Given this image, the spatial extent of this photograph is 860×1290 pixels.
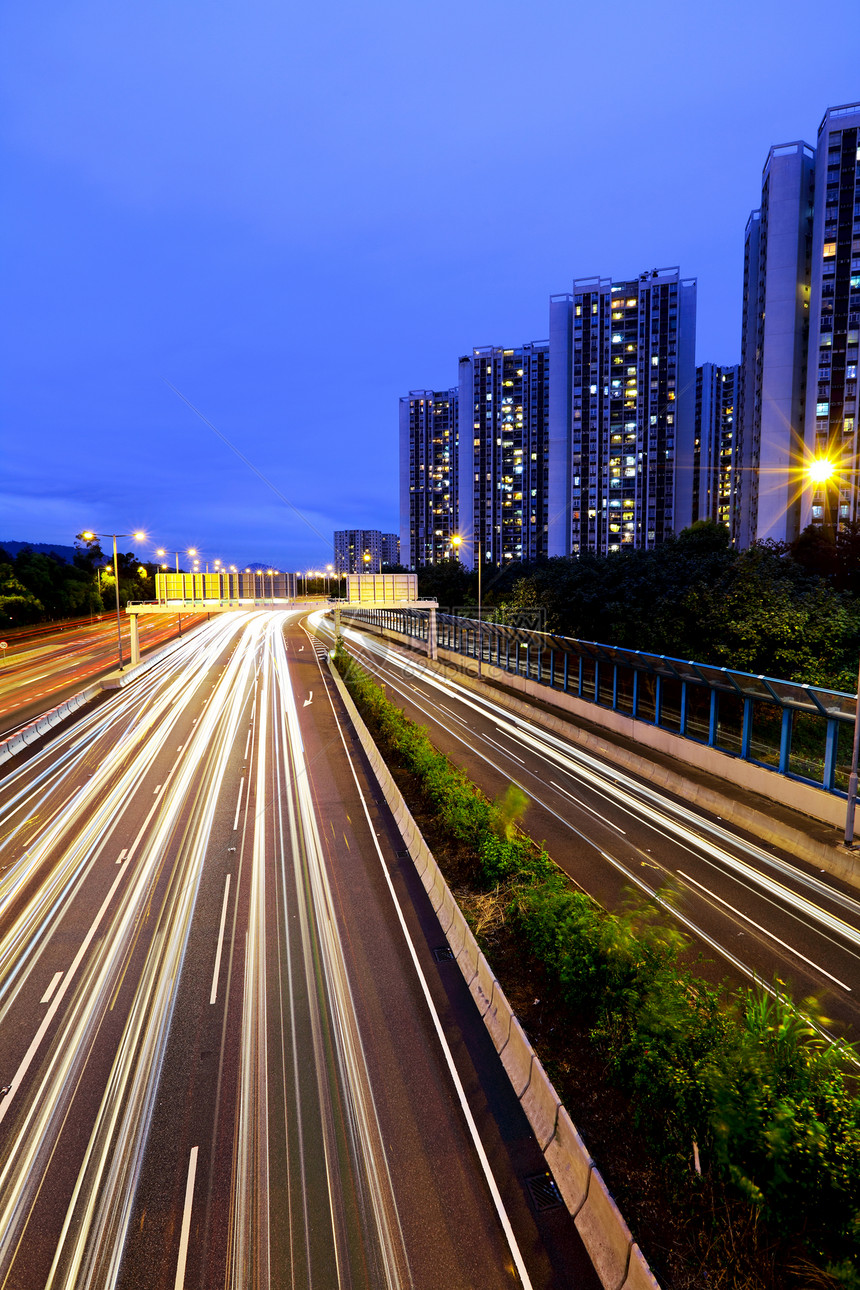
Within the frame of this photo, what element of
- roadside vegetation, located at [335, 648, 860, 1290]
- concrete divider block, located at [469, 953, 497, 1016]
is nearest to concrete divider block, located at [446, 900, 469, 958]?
roadside vegetation, located at [335, 648, 860, 1290]

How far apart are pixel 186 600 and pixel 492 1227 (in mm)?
46754

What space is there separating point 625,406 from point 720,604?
109m

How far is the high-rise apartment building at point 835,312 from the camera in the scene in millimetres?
87438

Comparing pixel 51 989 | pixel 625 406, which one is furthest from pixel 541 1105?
pixel 625 406

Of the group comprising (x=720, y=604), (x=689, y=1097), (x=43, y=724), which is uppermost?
(x=720, y=604)

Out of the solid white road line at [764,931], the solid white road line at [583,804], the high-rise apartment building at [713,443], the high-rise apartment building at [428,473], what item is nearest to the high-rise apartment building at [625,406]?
the high-rise apartment building at [713,443]

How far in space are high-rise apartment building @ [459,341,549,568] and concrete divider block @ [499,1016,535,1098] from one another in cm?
14303

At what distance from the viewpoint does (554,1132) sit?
755cm

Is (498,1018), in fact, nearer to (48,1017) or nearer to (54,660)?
(48,1017)

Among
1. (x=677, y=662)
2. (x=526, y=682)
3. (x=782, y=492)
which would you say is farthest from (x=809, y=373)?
(x=677, y=662)

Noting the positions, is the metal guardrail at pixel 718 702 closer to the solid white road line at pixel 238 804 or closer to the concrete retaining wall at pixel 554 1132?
the concrete retaining wall at pixel 554 1132

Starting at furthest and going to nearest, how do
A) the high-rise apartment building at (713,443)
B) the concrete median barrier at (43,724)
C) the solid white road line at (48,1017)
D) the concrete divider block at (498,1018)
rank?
1. the high-rise apartment building at (713,443)
2. the concrete median barrier at (43,724)
3. the concrete divider block at (498,1018)
4. the solid white road line at (48,1017)

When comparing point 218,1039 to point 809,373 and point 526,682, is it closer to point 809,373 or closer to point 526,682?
point 526,682

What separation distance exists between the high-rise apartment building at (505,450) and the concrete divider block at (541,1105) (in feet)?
472
